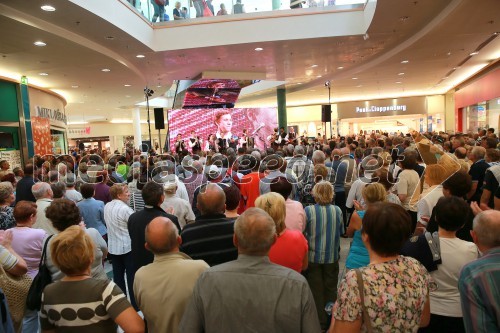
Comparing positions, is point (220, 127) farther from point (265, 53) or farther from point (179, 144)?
point (265, 53)

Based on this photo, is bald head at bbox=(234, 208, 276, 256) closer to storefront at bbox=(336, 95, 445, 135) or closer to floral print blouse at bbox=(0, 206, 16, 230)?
floral print blouse at bbox=(0, 206, 16, 230)

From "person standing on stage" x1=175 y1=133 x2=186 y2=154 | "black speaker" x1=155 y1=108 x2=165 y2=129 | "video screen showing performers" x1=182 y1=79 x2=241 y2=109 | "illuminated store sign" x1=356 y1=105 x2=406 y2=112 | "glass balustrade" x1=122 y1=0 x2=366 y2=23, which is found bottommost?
"person standing on stage" x1=175 y1=133 x2=186 y2=154

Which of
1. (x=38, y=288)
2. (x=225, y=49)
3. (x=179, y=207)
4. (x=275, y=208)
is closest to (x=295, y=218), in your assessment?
(x=275, y=208)

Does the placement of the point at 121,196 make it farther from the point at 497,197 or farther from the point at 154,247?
the point at 497,197

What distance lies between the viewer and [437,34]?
988cm

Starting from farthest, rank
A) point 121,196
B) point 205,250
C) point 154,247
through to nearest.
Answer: point 121,196 → point 205,250 → point 154,247

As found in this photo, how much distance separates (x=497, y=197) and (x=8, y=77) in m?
12.5

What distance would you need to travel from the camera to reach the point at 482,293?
69.6 inches

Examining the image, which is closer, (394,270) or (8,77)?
(394,270)

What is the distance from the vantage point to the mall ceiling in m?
7.71

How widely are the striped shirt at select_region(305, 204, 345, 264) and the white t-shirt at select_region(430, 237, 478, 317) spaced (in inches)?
47.6

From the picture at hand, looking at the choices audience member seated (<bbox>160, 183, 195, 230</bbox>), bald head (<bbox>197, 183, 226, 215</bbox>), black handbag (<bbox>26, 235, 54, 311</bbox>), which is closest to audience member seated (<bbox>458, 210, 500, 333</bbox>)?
bald head (<bbox>197, 183, 226, 215</bbox>)

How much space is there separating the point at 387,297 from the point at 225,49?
1030 cm

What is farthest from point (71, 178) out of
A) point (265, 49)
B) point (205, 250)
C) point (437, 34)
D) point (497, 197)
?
point (437, 34)
